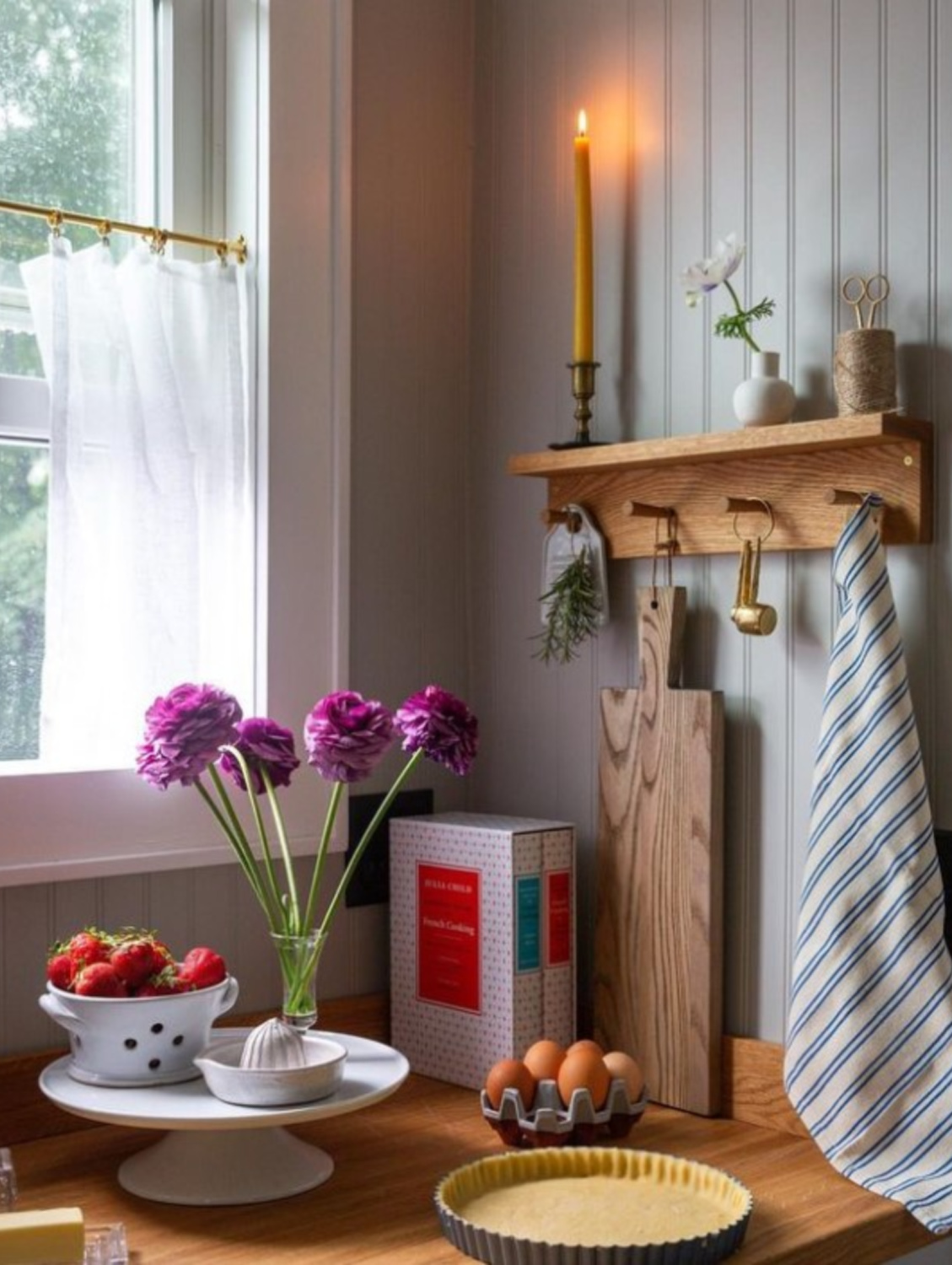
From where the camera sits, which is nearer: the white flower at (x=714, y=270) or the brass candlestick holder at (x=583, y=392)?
the white flower at (x=714, y=270)

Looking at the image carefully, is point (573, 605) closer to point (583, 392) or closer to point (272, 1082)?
point (583, 392)

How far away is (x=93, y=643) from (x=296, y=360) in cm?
40

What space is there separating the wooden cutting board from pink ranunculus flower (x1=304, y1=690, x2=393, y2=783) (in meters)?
0.32

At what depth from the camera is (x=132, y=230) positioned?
1.65 m

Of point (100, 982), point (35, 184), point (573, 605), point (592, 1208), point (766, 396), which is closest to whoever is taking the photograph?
point (592, 1208)

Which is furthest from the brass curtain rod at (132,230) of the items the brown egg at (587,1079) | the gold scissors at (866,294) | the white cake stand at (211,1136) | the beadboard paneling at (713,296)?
the brown egg at (587,1079)

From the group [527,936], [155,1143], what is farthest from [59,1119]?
[527,936]

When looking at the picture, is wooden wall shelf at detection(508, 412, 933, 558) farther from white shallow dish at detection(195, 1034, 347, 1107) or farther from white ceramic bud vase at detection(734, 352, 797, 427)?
white shallow dish at detection(195, 1034, 347, 1107)

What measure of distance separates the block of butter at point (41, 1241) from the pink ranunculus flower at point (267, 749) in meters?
0.47

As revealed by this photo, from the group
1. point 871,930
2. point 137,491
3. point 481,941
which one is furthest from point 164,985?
point 871,930

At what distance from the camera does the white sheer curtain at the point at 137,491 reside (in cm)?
160

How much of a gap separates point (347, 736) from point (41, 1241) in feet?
1.69

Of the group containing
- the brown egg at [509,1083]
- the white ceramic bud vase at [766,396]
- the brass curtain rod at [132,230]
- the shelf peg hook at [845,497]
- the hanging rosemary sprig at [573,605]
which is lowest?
the brown egg at [509,1083]

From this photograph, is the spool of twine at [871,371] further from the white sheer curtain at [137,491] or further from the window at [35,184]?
the window at [35,184]
